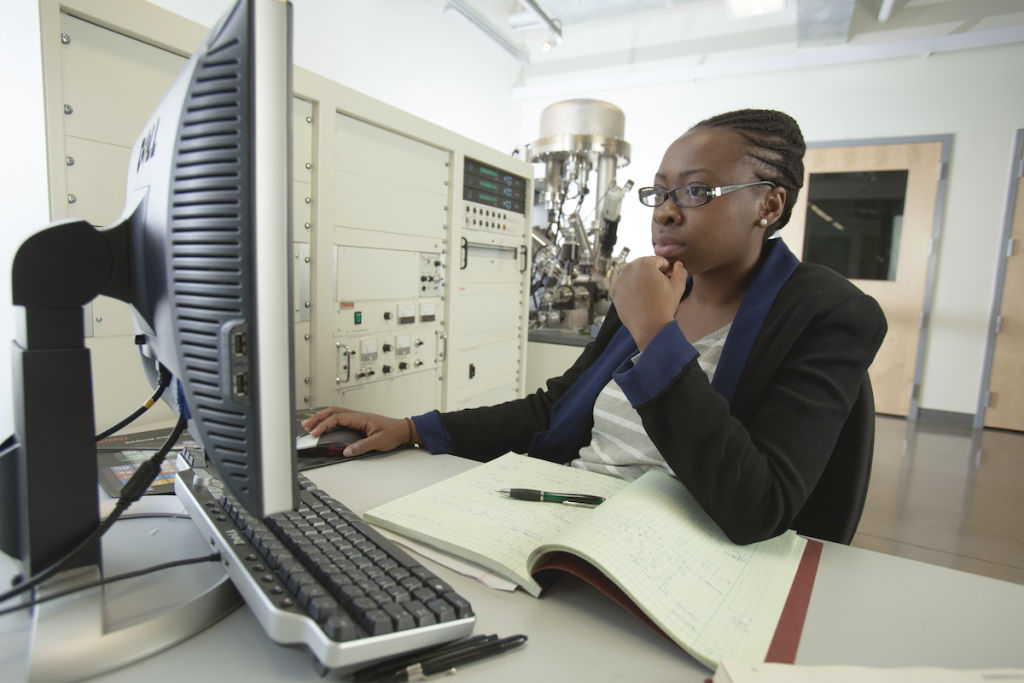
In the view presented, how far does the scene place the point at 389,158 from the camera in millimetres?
1604

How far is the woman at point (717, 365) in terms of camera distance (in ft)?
2.07

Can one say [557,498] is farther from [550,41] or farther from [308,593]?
[550,41]

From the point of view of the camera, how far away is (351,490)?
0.77 meters

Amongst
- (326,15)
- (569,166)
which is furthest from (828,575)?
(326,15)

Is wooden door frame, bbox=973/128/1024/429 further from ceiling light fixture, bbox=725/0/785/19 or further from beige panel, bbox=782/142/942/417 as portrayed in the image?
ceiling light fixture, bbox=725/0/785/19

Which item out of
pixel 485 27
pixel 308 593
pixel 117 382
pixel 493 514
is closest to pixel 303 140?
pixel 117 382

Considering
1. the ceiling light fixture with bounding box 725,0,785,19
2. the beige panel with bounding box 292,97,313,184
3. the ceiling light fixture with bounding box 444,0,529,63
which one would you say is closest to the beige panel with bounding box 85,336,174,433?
the beige panel with bounding box 292,97,313,184

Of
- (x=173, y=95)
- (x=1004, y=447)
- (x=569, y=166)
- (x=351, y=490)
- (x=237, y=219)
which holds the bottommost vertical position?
(x=1004, y=447)

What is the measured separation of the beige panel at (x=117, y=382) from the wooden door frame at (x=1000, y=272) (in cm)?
479

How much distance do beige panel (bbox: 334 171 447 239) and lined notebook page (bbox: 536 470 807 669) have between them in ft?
3.82

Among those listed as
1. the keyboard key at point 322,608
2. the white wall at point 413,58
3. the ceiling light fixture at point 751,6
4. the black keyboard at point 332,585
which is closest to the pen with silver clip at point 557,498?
the black keyboard at point 332,585

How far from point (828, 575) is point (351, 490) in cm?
59

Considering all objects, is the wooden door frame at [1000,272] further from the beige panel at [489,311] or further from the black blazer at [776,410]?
the black blazer at [776,410]

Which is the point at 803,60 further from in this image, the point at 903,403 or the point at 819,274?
the point at 819,274
